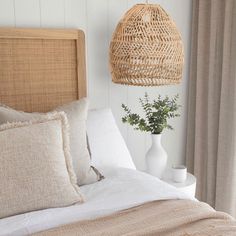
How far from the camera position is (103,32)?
249 cm

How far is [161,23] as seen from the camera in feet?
7.18

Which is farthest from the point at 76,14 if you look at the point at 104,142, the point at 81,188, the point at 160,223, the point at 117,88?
the point at 160,223

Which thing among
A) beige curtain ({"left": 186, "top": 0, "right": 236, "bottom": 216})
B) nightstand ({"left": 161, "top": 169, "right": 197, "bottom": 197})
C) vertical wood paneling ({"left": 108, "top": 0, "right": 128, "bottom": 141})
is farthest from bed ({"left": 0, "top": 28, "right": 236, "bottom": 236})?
beige curtain ({"left": 186, "top": 0, "right": 236, "bottom": 216})

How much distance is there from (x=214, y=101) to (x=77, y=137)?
1.18 metres

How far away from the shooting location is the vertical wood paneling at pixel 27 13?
7.20 feet

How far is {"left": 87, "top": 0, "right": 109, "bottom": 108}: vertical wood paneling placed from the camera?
2.45 m

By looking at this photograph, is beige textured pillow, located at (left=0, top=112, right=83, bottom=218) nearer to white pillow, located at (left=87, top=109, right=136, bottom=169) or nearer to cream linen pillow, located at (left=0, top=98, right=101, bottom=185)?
cream linen pillow, located at (left=0, top=98, right=101, bottom=185)

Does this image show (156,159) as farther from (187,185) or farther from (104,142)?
(104,142)

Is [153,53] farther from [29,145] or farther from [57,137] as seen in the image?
[29,145]

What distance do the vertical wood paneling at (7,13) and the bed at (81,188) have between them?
73 millimetres

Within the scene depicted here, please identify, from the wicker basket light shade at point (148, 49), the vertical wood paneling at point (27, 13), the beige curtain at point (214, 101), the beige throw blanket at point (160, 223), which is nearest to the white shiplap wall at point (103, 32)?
the vertical wood paneling at point (27, 13)

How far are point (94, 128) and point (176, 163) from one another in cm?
100

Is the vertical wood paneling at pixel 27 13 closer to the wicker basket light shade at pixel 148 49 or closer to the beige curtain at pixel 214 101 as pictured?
the wicker basket light shade at pixel 148 49

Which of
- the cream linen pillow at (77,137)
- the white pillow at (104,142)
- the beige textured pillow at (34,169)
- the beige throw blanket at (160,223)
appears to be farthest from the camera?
the white pillow at (104,142)
